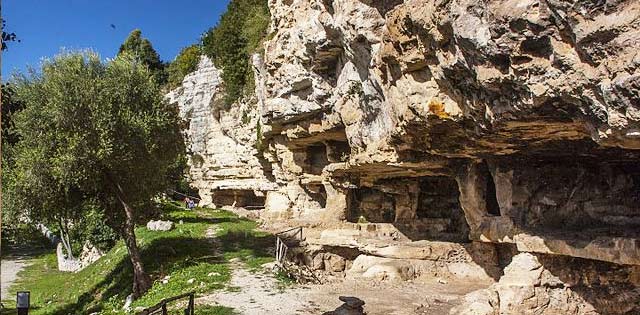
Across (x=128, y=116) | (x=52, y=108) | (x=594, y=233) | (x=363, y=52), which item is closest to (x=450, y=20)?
(x=594, y=233)

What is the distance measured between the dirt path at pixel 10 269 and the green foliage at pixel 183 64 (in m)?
21.0

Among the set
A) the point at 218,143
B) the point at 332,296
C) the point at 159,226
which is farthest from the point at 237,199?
the point at 332,296

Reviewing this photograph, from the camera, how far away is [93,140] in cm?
1825

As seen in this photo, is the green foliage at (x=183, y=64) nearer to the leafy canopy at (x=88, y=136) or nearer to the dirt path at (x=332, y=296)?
the leafy canopy at (x=88, y=136)

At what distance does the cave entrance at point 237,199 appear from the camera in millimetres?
42156

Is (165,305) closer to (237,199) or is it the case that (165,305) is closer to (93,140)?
(93,140)

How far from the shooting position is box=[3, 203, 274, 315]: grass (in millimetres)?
17406

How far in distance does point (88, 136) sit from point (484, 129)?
1408 cm

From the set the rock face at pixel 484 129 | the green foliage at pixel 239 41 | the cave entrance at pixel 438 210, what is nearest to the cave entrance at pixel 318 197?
the rock face at pixel 484 129

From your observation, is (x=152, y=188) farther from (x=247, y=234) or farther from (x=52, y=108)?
(x=247, y=234)

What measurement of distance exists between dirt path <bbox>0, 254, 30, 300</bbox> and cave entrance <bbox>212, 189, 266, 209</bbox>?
14.7 m

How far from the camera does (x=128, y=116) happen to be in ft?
61.8

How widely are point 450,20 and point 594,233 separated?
5683 mm

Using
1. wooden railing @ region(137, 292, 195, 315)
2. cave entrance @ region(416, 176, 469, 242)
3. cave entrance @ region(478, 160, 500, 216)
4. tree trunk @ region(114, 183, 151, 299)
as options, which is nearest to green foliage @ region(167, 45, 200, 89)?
tree trunk @ region(114, 183, 151, 299)
